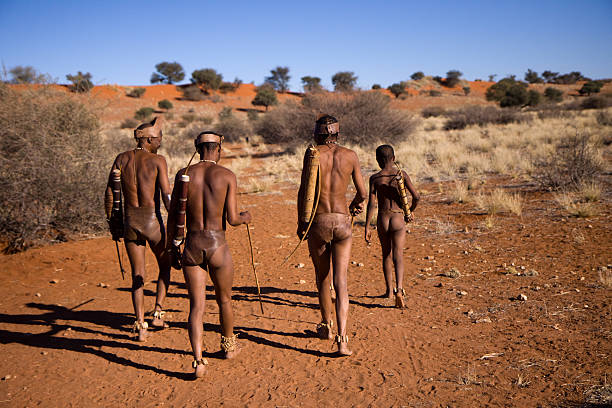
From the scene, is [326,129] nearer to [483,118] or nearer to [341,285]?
[341,285]

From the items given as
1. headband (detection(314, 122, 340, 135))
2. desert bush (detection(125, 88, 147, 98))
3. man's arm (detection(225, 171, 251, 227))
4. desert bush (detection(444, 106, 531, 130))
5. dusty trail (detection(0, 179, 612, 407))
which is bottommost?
dusty trail (detection(0, 179, 612, 407))

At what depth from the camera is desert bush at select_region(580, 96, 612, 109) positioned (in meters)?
33.3

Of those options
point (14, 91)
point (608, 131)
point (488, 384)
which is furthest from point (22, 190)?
point (608, 131)

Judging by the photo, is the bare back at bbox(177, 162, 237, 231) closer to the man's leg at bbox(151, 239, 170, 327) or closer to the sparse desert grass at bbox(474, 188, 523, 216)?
the man's leg at bbox(151, 239, 170, 327)

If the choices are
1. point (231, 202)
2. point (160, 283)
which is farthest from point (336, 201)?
point (160, 283)

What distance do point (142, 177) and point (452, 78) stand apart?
82168 mm

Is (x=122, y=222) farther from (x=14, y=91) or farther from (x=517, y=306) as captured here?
(x=14, y=91)

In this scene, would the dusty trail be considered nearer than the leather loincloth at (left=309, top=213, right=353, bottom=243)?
Yes

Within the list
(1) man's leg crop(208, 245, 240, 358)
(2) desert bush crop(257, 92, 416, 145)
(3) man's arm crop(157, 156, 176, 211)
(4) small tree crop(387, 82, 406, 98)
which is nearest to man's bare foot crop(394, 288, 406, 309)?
(1) man's leg crop(208, 245, 240, 358)

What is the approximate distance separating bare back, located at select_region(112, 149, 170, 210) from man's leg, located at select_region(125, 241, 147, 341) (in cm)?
43

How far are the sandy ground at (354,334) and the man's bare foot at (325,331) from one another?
10 centimetres

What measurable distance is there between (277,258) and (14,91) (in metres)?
6.37

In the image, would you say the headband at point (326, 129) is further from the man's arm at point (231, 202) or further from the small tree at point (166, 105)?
the small tree at point (166, 105)

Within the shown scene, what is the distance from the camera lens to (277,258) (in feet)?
24.6
